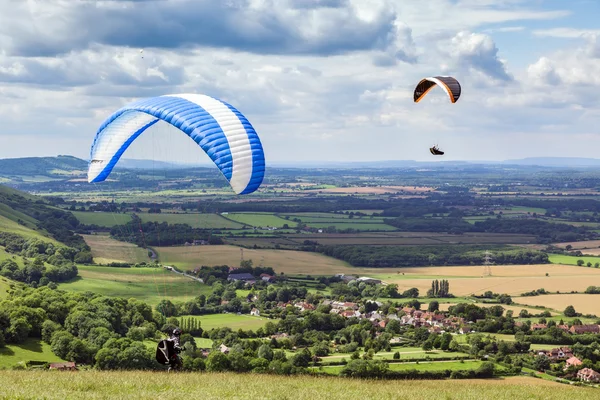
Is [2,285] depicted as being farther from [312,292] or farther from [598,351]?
[598,351]

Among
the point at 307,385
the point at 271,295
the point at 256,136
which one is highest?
the point at 256,136

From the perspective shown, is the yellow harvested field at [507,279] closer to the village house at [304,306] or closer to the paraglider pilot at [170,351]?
the village house at [304,306]

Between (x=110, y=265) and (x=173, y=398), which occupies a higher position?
(x=173, y=398)

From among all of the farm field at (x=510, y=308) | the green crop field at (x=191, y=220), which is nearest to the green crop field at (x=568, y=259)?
the farm field at (x=510, y=308)

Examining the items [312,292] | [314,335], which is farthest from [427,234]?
[314,335]

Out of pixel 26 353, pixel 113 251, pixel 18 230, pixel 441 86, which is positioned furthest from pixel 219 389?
pixel 18 230

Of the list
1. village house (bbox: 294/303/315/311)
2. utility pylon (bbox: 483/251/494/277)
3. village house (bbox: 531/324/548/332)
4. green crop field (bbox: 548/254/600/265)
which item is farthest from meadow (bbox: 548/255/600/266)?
village house (bbox: 294/303/315/311)

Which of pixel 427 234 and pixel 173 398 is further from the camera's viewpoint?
pixel 427 234
